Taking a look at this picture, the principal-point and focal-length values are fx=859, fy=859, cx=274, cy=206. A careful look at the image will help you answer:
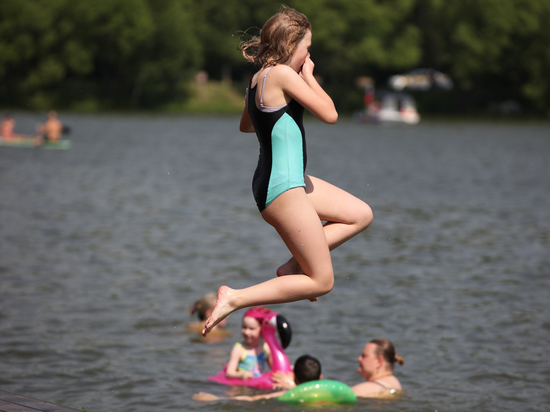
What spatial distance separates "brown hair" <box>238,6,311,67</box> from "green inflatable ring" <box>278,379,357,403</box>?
4.77 m

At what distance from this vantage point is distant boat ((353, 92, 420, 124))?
3484 inches

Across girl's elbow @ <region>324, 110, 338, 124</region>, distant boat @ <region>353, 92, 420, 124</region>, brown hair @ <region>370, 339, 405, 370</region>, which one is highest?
distant boat @ <region>353, 92, 420, 124</region>

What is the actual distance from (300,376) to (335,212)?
465 cm

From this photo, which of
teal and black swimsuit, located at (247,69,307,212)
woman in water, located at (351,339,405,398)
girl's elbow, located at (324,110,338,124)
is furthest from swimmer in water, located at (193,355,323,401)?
girl's elbow, located at (324,110,338,124)

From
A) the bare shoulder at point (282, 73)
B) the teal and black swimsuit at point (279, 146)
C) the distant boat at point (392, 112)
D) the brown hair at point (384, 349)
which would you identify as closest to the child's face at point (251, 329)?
the brown hair at point (384, 349)

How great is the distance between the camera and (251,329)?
1062cm

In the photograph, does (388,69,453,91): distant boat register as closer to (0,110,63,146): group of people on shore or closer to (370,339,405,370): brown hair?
(0,110,63,146): group of people on shore

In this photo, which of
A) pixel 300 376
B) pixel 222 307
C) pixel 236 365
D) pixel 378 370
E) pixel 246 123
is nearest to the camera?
pixel 222 307

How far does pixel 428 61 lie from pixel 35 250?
305 ft

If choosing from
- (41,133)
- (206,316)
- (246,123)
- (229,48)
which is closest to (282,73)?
(246,123)

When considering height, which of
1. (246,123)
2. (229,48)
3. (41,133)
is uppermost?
(229,48)

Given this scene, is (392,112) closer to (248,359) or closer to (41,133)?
(41,133)

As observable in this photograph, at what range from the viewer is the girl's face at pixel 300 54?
604 centimetres

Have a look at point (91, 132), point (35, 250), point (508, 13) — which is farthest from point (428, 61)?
point (35, 250)
